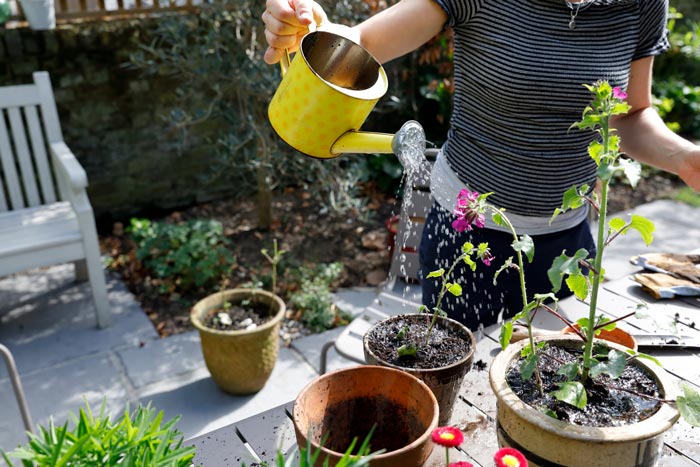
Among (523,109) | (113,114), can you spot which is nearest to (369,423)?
(523,109)

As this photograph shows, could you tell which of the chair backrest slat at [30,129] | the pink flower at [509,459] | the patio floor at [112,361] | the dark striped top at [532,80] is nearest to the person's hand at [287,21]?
the dark striped top at [532,80]

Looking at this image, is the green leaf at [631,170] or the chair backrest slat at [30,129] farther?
the chair backrest slat at [30,129]

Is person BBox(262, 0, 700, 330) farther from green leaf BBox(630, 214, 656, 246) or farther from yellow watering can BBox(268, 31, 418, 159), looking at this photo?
green leaf BBox(630, 214, 656, 246)

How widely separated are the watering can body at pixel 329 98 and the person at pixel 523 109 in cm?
7

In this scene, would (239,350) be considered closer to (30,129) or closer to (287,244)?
(287,244)

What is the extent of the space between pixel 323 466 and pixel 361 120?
610 millimetres

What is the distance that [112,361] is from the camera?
299 centimetres

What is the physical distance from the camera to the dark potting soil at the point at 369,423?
0.99 m

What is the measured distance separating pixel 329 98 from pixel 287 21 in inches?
8.1

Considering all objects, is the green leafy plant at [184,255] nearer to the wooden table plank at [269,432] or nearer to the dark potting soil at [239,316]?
the dark potting soil at [239,316]

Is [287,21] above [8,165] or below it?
above

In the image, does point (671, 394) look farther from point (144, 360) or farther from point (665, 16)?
point (144, 360)

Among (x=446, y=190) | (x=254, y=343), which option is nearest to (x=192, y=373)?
(x=254, y=343)

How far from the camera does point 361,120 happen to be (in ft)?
3.88
